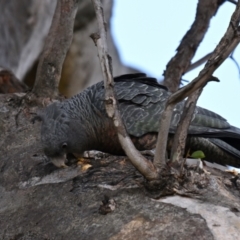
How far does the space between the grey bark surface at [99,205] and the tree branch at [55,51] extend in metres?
0.65

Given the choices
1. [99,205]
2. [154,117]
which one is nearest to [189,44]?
[154,117]

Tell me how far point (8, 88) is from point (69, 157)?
1.41 metres

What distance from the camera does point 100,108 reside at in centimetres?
353

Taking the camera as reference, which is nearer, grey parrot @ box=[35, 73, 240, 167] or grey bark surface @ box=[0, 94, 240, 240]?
grey bark surface @ box=[0, 94, 240, 240]

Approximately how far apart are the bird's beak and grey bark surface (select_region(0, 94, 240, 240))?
1.1 inches

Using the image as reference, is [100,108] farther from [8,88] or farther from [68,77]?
[68,77]

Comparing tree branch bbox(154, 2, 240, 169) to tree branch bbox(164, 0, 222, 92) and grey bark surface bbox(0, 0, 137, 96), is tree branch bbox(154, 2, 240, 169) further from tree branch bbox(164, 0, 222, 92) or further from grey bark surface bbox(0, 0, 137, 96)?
grey bark surface bbox(0, 0, 137, 96)

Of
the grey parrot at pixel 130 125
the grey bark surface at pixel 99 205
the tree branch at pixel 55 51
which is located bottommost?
the grey bark surface at pixel 99 205

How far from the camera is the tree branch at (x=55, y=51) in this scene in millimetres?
3900

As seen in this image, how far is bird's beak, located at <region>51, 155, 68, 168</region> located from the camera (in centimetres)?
314

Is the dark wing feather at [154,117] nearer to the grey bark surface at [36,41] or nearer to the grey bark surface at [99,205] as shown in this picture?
the grey bark surface at [99,205]

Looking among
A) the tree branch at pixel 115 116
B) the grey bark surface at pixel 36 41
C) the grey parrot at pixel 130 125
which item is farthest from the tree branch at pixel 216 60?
the grey bark surface at pixel 36 41

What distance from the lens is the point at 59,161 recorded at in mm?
3188

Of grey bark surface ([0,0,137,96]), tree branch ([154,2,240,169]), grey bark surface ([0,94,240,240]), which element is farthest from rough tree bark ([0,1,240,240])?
grey bark surface ([0,0,137,96])
